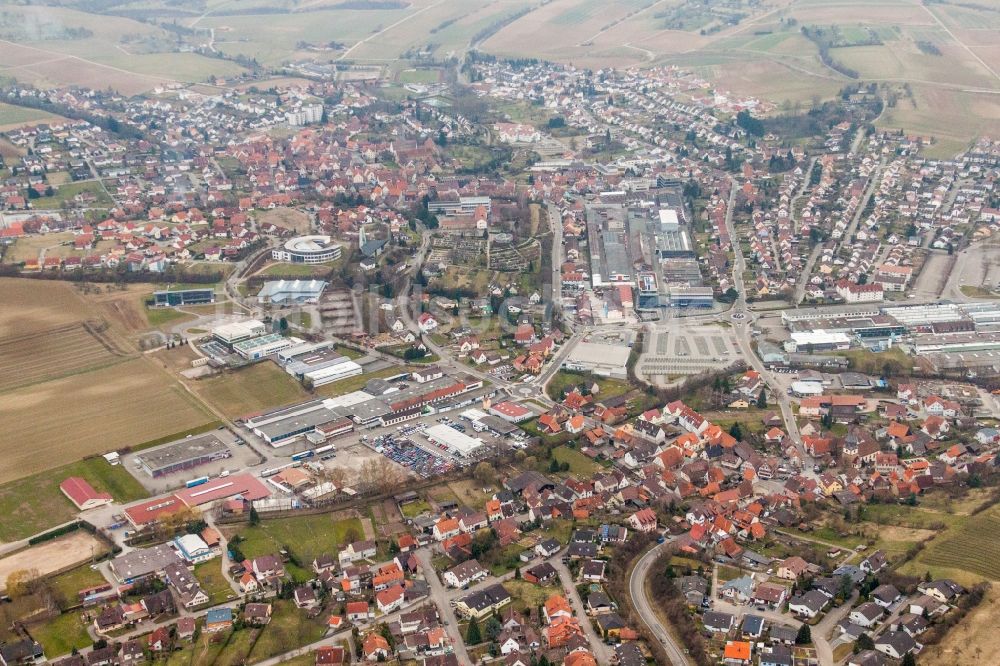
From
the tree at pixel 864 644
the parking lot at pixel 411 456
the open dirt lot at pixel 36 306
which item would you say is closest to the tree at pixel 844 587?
the tree at pixel 864 644

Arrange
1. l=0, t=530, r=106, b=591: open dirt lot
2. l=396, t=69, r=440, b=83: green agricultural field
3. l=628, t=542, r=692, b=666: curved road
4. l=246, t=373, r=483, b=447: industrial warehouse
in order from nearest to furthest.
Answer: l=628, t=542, r=692, b=666: curved road < l=0, t=530, r=106, b=591: open dirt lot < l=246, t=373, r=483, b=447: industrial warehouse < l=396, t=69, r=440, b=83: green agricultural field

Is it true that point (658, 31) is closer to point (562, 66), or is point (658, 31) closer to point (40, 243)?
point (562, 66)

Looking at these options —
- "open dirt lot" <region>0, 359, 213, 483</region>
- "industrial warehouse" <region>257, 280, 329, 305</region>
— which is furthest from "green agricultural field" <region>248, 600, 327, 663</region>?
"industrial warehouse" <region>257, 280, 329, 305</region>

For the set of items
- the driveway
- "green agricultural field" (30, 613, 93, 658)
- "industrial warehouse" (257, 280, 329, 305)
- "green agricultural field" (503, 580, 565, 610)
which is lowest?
"green agricultural field" (30, 613, 93, 658)

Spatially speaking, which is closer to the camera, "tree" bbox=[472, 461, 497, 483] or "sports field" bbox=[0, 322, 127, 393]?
"tree" bbox=[472, 461, 497, 483]

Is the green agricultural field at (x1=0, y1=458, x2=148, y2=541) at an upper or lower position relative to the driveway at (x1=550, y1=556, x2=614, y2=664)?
lower

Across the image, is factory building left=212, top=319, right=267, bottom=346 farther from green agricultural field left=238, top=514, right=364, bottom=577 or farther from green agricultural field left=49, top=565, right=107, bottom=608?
green agricultural field left=49, top=565, right=107, bottom=608

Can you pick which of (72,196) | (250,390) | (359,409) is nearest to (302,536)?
(359,409)
